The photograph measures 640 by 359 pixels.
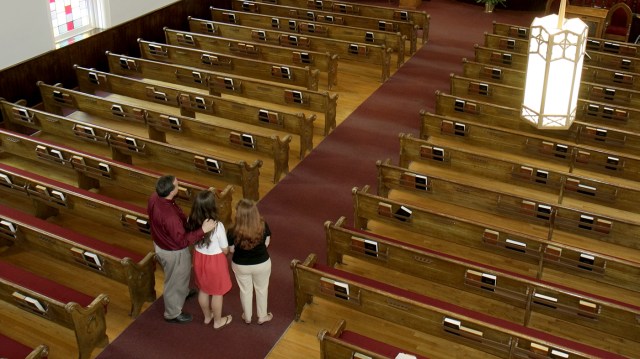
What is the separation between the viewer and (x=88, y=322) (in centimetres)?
478

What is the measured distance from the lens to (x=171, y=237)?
4.90 metres

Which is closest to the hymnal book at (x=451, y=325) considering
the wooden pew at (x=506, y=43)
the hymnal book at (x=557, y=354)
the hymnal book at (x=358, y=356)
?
the hymnal book at (x=557, y=354)

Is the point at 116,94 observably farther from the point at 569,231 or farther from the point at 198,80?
the point at 569,231

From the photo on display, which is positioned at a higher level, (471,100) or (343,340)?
(471,100)

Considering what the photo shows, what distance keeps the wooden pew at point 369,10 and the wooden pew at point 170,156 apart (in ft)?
16.0

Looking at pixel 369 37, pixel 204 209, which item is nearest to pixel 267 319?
pixel 204 209

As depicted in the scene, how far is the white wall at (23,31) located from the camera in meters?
8.53

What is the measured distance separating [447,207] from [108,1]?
5896mm

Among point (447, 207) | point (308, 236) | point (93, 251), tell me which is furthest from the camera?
point (447, 207)

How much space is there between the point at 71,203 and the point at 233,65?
3.83 meters

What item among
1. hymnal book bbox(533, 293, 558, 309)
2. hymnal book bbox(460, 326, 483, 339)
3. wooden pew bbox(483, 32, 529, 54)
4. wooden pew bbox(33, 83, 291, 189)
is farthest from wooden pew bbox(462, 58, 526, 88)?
hymnal book bbox(460, 326, 483, 339)

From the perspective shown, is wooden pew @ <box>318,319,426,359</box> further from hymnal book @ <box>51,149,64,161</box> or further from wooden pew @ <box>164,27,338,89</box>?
wooden pew @ <box>164,27,338,89</box>

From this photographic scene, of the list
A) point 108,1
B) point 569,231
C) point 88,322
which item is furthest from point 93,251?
point 108,1

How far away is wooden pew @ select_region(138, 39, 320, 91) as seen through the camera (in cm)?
887
